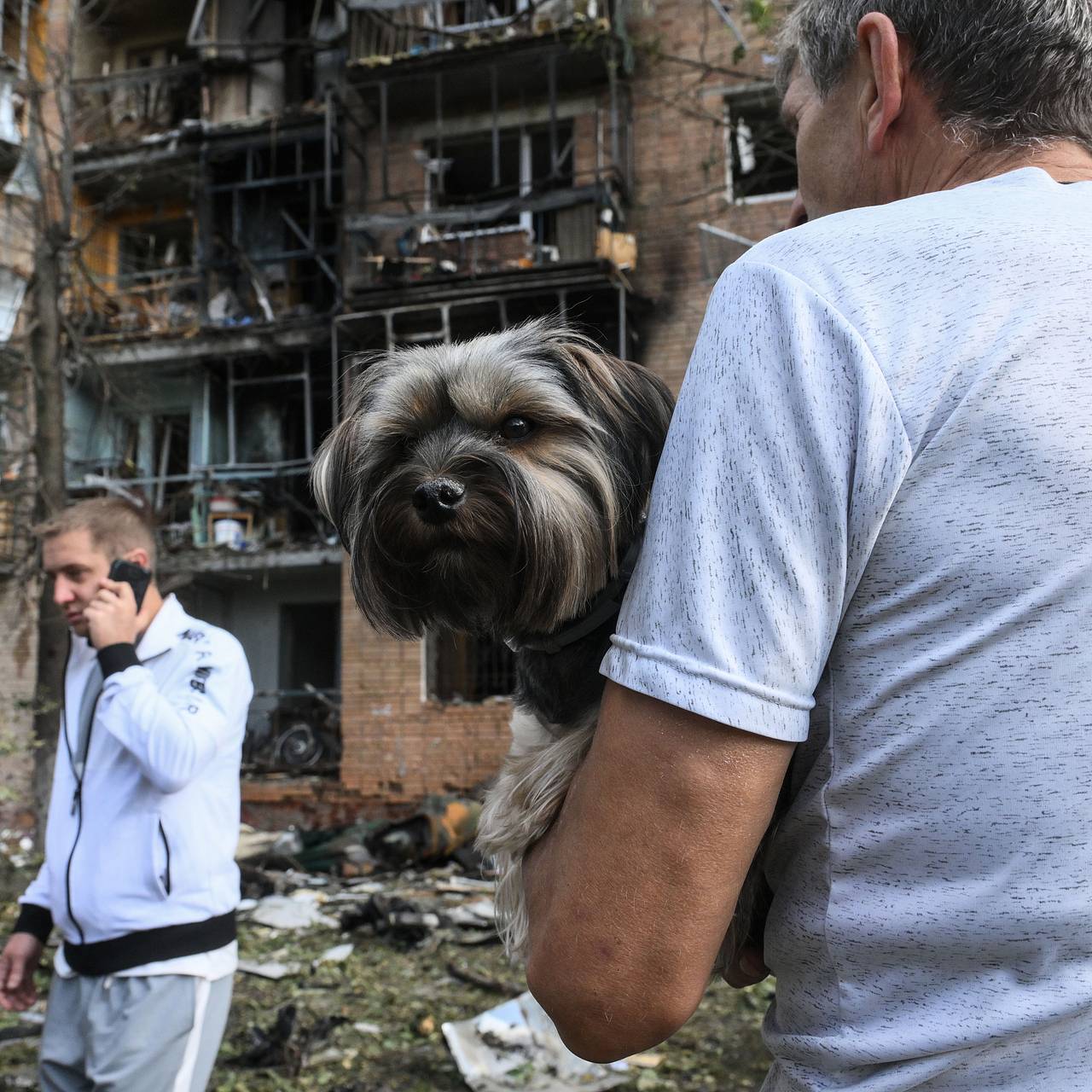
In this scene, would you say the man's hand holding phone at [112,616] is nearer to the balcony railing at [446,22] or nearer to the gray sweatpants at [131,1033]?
the gray sweatpants at [131,1033]

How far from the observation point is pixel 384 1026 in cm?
596

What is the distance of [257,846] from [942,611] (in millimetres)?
11565

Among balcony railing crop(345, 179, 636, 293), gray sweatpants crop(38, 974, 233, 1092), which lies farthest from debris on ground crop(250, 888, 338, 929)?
balcony railing crop(345, 179, 636, 293)

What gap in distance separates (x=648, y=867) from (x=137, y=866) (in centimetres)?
271

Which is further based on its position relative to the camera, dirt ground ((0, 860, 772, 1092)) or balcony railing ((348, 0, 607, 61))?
balcony railing ((348, 0, 607, 61))

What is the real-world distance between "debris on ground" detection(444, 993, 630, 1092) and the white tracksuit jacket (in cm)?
227

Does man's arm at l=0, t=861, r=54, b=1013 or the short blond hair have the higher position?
the short blond hair

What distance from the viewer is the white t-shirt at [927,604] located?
877 mm

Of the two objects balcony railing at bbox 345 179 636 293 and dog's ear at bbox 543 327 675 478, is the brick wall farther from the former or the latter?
dog's ear at bbox 543 327 675 478

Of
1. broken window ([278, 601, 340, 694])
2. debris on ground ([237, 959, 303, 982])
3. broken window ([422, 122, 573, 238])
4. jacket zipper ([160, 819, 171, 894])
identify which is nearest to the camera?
jacket zipper ([160, 819, 171, 894])

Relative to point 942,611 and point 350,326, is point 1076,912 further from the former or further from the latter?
point 350,326

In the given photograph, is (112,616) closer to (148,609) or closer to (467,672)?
(148,609)

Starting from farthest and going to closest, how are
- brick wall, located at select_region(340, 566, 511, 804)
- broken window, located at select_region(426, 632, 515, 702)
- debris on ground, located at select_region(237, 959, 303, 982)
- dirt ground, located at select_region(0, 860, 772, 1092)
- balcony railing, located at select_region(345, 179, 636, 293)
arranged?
broken window, located at select_region(426, 632, 515, 702) → balcony railing, located at select_region(345, 179, 636, 293) → brick wall, located at select_region(340, 566, 511, 804) → debris on ground, located at select_region(237, 959, 303, 982) → dirt ground, located at select_region(0, 860, 772, 1092)

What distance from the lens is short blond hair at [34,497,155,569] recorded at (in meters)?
3.79
